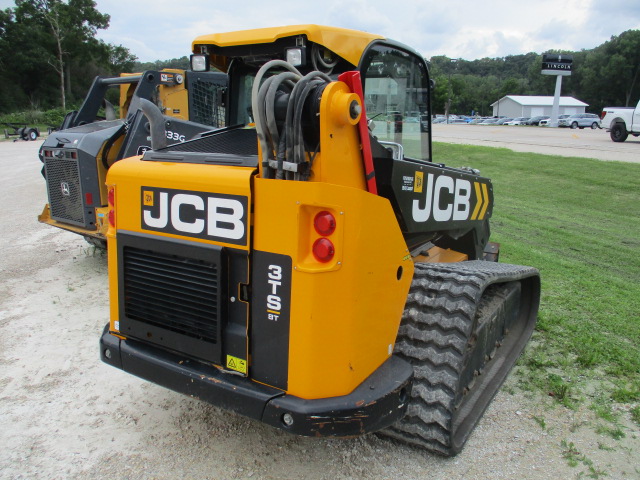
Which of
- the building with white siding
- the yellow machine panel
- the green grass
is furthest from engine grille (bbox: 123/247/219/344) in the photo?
the building with white siding

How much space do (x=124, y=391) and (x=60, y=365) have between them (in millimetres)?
725

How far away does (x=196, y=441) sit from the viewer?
3.02 m

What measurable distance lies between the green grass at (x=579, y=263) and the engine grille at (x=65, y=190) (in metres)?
5.42

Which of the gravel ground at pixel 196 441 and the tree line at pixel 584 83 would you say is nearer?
the gravel ground at pixel 196 441

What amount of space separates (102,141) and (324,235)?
16.4 feet

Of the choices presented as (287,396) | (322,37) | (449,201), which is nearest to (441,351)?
(287,396)

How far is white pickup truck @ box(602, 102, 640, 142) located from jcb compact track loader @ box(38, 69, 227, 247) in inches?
794

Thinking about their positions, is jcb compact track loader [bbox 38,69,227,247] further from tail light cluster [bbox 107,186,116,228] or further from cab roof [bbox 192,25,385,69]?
tail light cluster [bbox 107,186,116,228]

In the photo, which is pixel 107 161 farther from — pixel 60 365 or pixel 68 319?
pixel 60 365

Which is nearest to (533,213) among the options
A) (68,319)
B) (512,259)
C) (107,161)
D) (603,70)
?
(512,259)

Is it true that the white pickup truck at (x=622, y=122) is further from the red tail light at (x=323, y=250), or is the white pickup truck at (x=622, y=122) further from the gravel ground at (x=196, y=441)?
the red tail light at (x=323, y=250)

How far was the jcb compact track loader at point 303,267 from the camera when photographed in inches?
91.1

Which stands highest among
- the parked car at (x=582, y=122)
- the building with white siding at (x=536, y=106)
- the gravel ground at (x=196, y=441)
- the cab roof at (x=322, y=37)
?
the building with white siding at (x=536, y=106)

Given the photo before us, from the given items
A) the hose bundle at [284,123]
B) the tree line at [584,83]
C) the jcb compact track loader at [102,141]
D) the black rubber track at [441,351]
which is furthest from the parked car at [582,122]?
the hose bundle at [284,123]
